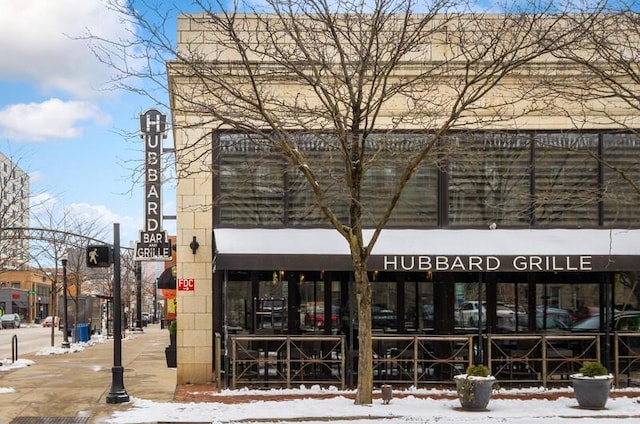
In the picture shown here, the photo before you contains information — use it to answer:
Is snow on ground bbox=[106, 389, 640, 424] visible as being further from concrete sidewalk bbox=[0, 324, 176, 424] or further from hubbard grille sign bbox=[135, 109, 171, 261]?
hubbard grille sign bbox=[135, 109, 171, 261]

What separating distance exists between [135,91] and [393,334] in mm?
6992

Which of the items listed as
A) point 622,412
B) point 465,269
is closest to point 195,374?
point 465,269

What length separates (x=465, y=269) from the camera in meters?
14.1

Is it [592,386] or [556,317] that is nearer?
[592,386]

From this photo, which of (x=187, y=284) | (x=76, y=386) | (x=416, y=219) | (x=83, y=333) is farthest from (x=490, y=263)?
(x=83, y=333)

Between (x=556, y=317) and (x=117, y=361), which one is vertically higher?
(x=556, y=317)

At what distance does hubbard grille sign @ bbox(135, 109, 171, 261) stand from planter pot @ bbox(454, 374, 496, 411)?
6.46 meters

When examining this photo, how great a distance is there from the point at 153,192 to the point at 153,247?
1195 millimetres

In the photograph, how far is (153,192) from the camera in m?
15.8

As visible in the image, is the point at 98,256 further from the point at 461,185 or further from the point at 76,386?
the point at 461,185

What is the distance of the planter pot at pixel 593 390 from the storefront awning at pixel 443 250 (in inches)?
99.7

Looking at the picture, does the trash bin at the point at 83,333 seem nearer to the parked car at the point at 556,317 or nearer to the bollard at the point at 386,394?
the parked car at the point at 556,317

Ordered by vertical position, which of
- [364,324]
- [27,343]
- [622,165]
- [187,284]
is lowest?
[27,343]

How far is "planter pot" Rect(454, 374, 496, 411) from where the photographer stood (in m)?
12.2
